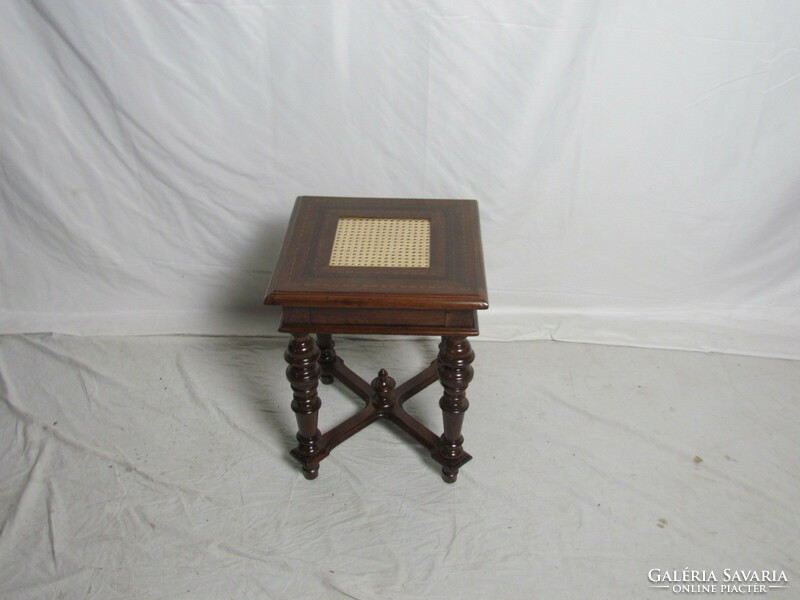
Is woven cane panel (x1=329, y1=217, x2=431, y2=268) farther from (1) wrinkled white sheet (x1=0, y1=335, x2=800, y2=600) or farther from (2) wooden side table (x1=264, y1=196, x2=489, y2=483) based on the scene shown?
(1) wrinkled white sheet (x1=0, y1=335, x2=800, y2=600)

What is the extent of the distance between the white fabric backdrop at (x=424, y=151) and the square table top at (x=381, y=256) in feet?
1.17

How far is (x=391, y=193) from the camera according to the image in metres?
2.28

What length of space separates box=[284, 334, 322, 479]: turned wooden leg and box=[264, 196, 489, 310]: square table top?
15cm

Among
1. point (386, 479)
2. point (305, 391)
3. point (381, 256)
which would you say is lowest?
point (386, 479)

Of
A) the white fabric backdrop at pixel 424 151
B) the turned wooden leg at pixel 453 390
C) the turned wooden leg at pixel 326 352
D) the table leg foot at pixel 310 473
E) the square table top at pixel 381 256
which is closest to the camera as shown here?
the square table top at pixel 381 256

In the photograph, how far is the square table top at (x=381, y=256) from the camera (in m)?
1.58

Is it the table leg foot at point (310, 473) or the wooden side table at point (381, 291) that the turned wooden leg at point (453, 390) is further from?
the table leg foot at point (310, 473)

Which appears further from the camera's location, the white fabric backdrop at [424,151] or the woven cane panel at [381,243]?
the white fabric backdrop at [424,151]

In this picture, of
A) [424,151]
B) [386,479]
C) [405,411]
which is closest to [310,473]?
[386,479]

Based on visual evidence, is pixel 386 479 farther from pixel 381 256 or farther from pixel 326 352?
pixel 381 256

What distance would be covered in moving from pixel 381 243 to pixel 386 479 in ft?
1.97

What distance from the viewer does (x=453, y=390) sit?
68.2 inches

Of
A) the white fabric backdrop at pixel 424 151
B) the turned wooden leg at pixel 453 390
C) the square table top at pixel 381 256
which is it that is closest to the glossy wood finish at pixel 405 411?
the turned wooden leg at pixel 453 390

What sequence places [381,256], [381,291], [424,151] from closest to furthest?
[381,291] → [381,256] → [424,151]
